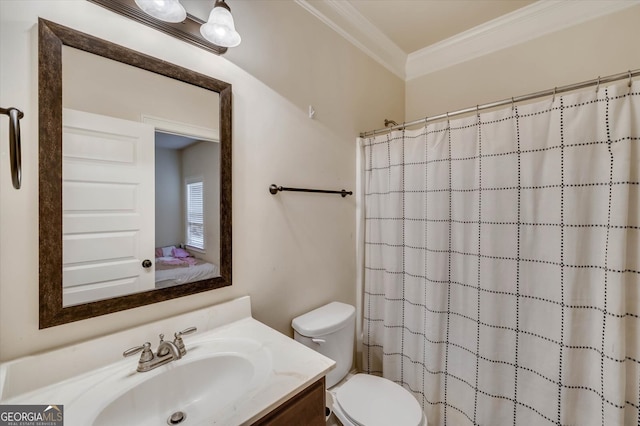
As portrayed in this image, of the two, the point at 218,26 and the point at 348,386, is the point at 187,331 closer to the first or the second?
the point at 348,386

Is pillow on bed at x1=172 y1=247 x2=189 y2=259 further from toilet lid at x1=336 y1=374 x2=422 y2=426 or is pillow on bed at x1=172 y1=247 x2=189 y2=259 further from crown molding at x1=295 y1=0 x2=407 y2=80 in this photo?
Result: crown molding at x1=295 y1=0 x2=407 y2=80

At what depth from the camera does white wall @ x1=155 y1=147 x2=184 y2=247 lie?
1.01 m

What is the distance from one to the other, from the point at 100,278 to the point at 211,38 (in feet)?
3.05

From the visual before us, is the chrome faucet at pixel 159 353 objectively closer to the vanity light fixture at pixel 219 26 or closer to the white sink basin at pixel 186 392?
the white sink basin at pixel 186 392

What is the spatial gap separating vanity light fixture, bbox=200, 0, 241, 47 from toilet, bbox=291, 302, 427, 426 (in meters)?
1.31

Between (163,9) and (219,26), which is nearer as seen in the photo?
(163,9)

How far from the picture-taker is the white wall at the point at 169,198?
1.01 m

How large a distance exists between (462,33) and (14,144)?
8.16ft

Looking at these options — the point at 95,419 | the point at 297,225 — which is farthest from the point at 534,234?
the point at 95,419

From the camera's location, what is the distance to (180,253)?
107 centimetres

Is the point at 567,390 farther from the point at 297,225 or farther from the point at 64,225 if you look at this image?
the point at 64,225

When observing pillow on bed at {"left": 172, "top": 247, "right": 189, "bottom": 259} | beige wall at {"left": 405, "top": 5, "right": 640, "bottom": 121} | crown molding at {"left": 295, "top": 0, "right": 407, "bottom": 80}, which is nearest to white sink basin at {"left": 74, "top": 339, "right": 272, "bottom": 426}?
pillow on bed at {"left": 172, "top": 247, "right": 189, "bottom": 259}

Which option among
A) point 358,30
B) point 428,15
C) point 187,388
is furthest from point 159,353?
point 428,15

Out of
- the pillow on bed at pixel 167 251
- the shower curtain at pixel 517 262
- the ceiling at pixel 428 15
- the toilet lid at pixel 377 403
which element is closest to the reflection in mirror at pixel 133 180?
the pillow on bed at pixel 167 251
